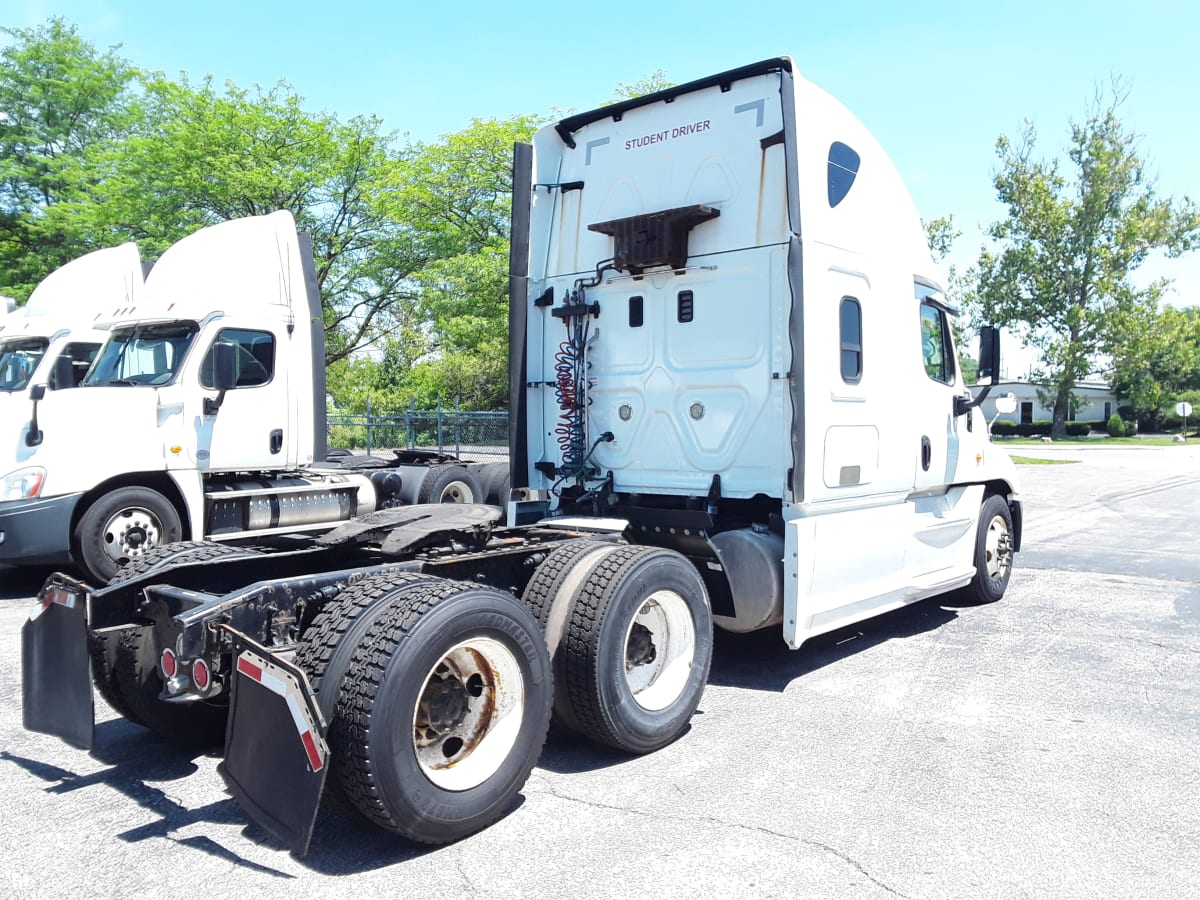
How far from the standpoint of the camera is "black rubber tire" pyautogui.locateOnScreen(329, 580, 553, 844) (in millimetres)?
3205

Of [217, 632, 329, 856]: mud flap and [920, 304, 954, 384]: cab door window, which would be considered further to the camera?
[920, 304, 954, 384]: cab door window

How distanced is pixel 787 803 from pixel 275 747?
2150mm

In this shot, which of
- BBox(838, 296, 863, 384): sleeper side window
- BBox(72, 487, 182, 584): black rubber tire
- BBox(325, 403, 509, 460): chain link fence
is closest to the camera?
BBox(838, 296, 863, 384): sleeper side window

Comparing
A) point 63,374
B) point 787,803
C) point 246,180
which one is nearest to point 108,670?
point 787,803

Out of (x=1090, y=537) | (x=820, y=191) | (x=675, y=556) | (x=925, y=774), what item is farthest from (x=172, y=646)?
(x=1090, y=537)

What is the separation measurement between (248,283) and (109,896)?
7.41m

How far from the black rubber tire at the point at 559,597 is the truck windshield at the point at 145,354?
236 inches

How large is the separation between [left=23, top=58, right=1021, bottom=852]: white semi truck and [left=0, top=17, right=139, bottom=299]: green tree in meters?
25.4

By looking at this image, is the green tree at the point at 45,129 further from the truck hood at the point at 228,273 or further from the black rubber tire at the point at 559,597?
the black rubber tire at the point at 559,597

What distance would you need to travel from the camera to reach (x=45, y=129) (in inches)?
1083

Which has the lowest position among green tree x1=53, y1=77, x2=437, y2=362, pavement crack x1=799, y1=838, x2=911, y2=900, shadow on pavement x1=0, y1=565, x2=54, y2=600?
pavement crack x1=799, y1=838, x2=911, y2=900

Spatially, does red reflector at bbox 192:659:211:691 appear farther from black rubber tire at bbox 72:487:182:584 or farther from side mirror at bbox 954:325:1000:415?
side mirror at bbox 954:325:1000:415

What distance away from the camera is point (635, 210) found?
629cm

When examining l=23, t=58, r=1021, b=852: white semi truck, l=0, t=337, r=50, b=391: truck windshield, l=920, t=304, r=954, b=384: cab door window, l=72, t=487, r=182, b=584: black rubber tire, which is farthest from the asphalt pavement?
l=0, t=337, r=50, b=391: truck windshield
